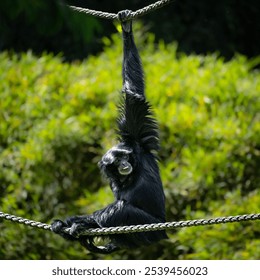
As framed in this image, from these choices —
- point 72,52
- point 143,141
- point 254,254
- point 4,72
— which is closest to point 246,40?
point 72,52

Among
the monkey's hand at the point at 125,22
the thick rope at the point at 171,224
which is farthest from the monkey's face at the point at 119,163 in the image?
the monkey's hand at the point at 125,22

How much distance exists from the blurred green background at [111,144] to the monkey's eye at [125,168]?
108 inches

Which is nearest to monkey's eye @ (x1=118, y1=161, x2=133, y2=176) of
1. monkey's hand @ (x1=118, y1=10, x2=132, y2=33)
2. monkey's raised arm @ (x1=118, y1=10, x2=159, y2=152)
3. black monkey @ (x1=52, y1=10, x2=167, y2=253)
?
black monkey @ (x1=52, y1=10, x2=167, y2=253)

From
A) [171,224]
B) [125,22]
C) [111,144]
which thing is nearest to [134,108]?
[125,22]

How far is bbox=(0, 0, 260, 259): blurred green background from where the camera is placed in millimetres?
10422

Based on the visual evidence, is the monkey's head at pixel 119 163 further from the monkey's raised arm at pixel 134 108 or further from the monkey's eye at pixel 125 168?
the monkey's raised arm at pixel 134 108

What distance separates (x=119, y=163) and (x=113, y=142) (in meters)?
3.14

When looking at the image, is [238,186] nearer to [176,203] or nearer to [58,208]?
[176,203]

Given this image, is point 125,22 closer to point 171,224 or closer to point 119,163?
point 119,163

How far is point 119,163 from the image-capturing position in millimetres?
7703

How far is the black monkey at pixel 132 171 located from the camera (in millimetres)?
7570

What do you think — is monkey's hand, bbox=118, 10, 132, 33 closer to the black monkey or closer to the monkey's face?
the black monkey

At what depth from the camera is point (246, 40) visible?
17.7 m
